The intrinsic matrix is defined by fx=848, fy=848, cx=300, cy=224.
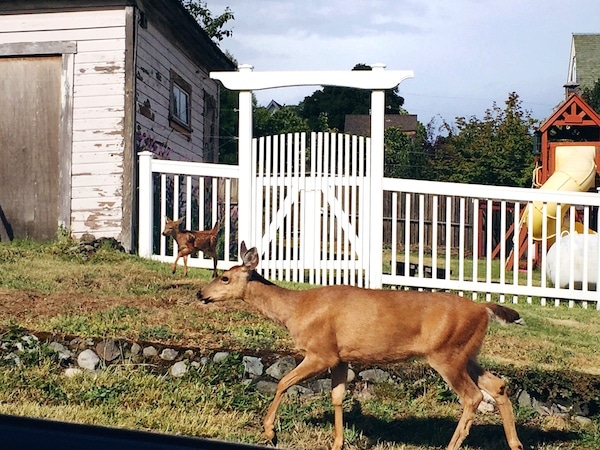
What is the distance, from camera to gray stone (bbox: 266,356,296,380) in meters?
6.73

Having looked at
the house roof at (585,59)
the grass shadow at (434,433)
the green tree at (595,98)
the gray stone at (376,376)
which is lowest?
the grass shadow at (434,433)

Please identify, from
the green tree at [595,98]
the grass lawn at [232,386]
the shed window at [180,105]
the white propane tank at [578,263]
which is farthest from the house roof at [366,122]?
the grass lawn at [232,386]

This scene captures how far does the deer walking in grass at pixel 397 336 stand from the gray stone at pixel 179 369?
146 centimetres

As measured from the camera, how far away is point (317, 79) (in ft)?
36.0

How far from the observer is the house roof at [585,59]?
151 ft

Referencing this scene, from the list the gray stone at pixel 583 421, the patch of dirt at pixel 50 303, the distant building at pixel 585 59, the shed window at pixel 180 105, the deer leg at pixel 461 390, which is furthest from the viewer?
the distant building at pixel 585 59

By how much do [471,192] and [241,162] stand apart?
305 centimetres

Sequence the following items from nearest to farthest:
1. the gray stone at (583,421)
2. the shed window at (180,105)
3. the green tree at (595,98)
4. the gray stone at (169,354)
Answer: the gray stone at (583,421) < the gray stone at (169,354) < the shed window at (180,105) < the green tree at (595,98)

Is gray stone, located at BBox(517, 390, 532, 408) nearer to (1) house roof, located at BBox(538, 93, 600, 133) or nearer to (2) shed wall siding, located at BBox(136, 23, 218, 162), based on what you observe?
(2) shed wall siding, located at BBox(136, 23, 218, 162)

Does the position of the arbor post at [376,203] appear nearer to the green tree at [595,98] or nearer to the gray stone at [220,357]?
the gray stone at [220,357]

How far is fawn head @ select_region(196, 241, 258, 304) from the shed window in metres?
9.84

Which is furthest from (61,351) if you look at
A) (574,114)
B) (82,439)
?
(574,114)

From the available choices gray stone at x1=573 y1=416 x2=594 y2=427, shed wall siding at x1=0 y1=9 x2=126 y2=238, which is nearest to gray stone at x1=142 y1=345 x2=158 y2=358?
gray stone at x1=573 y1=416 x2=594 y2=427

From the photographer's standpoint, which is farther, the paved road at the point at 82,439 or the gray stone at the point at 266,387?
the gray stone at the point at 266,387
